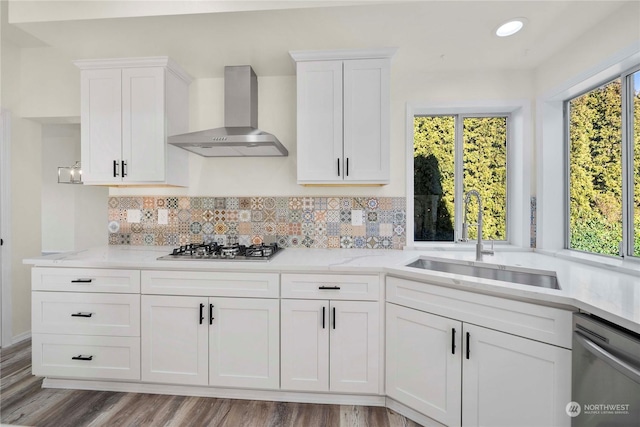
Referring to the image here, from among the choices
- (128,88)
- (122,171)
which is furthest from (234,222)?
(128,88)

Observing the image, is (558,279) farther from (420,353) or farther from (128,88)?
(128,88)

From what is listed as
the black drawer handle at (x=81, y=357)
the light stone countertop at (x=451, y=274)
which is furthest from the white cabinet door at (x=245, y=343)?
the black drawer handle at (x=81, y=357)

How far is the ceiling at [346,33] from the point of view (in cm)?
170

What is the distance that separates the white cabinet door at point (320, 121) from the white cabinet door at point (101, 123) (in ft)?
4.62

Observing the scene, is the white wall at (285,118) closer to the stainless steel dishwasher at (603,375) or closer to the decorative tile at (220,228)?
the decorative tile at (220,228)

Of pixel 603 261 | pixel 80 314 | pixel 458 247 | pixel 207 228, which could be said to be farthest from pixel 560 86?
pixel 80 314

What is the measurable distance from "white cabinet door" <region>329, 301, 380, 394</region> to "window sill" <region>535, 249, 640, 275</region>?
1369mm

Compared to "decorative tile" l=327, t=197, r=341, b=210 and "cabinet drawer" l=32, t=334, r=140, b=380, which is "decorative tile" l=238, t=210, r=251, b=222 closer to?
"decorative tile" l=327, t=197, r=341, b=210

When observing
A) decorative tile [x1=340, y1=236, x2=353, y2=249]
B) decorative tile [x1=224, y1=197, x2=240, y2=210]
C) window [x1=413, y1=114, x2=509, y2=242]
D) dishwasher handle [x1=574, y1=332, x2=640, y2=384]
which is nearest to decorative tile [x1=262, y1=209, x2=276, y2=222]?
decorative tile [x1=224, y1=197, x2=240, y2=210]

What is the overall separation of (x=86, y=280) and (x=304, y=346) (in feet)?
4.93

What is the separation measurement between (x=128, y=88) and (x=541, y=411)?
320 cm

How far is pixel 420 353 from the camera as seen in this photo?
169 cm

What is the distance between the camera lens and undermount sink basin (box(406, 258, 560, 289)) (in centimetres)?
172

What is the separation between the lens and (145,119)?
2246mm
